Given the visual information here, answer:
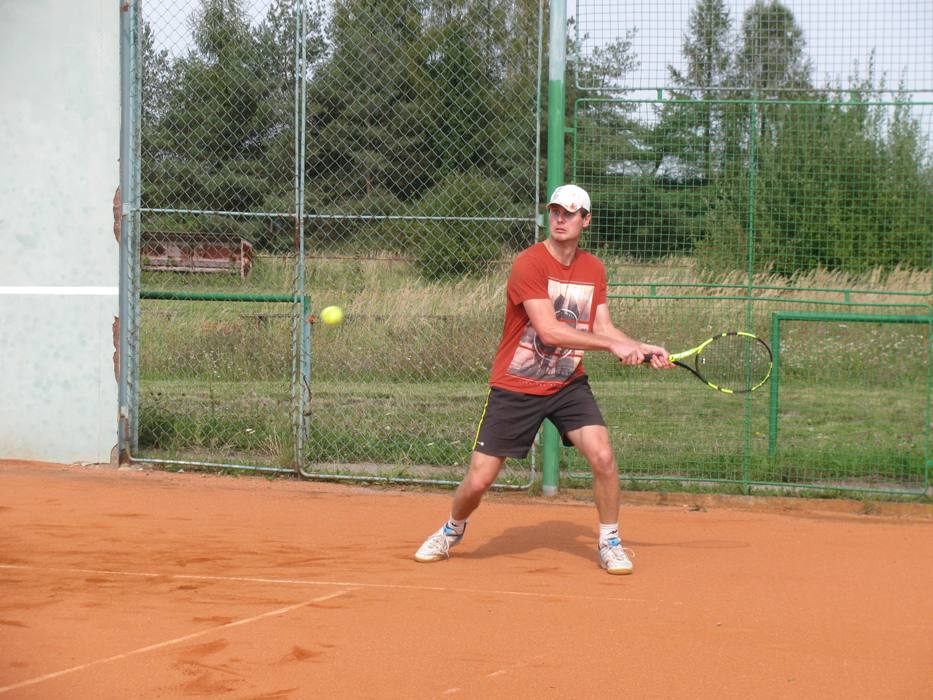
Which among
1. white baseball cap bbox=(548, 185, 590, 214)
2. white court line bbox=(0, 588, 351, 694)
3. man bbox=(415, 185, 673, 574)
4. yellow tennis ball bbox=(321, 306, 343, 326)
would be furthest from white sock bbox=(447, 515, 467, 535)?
yellow tennis ball bbox=(321, 306, 343, 326)

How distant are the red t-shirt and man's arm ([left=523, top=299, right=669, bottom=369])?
0.15 m

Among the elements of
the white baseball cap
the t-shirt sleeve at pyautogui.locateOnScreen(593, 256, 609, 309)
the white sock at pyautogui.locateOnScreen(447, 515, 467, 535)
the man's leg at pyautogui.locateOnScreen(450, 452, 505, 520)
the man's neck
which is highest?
the white baseball cap

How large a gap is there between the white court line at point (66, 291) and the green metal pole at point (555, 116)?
11.1 ft

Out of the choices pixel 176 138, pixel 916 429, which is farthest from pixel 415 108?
pixel 916 429

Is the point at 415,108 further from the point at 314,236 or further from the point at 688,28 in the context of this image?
the point at 688,28

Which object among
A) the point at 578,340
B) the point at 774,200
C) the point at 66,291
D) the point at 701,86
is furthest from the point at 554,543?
the point at 66,291

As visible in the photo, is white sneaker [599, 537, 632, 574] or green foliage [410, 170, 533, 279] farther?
green foliage [410, 170, 533, 279]

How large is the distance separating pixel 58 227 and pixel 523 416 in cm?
460

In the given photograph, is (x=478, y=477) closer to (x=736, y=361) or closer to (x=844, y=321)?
(x=736, y=361)

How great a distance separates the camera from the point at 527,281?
5.86 m

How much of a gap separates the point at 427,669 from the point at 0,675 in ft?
4.93

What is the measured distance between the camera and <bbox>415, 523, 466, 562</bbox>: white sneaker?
6.18 metres

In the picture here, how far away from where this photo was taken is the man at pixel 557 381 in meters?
5.96

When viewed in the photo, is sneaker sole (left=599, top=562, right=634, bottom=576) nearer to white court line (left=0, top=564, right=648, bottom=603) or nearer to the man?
the man
